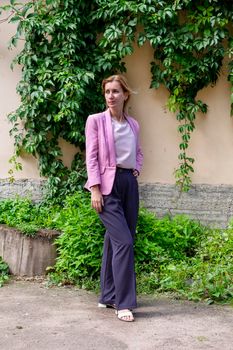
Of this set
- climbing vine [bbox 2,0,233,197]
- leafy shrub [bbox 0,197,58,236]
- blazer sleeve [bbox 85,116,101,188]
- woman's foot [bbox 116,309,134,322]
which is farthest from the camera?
climbing vine [bbox 2,0,233,197]

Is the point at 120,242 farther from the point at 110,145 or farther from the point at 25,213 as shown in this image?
the point at 25,213

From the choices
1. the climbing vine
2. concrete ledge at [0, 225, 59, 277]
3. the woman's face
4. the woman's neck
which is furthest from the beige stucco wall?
the woman's face

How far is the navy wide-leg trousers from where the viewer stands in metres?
4.45

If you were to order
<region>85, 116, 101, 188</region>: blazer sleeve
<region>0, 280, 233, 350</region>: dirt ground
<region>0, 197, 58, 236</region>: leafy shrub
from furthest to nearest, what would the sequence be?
<region>0, 197, 58, 236</region>: leafy shrub
<region>85, 116, 101, 188</region>: blazer sleeve
<region>0, 280, 233, 350</region>: dirt ground

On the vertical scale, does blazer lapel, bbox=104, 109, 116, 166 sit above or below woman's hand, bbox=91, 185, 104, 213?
above

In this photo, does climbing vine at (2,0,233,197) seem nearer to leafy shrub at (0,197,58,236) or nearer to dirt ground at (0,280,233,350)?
leafy shrub at (0,197,58,236)

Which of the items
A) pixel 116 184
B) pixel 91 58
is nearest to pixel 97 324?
pixel 116 184

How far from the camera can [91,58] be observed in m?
6.34

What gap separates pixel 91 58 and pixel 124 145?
2074mm

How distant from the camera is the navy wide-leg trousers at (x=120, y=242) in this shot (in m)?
4.45

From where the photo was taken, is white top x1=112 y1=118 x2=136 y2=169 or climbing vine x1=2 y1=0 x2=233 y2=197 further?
climbing vine x1=2 y1=0 x2=233 y2=197

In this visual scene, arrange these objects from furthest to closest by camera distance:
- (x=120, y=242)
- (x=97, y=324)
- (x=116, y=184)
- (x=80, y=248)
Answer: (x=80, y=248) < (x=116, y=184) < (x=120, y=242) < (x=97, y=324)

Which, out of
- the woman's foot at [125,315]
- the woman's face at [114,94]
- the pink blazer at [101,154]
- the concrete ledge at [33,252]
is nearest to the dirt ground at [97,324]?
the woman's foot at [125,315]

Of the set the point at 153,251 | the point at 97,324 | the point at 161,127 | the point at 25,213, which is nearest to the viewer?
the point at 97,324
